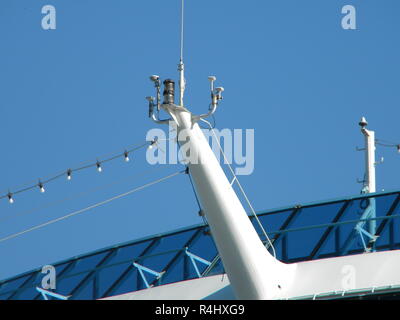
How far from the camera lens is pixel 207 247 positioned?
2845cm

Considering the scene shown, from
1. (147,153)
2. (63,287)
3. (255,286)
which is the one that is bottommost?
(63,287)

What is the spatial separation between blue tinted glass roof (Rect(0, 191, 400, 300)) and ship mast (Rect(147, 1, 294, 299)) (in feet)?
7.20

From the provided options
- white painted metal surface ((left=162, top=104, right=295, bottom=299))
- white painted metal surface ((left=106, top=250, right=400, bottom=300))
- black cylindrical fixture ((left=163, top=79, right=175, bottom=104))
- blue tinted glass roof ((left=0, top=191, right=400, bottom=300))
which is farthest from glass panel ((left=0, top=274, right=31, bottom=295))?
black cylindrical fixture ((left=163, top=79, right=175, bottom=104))

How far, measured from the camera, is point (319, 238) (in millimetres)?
26047

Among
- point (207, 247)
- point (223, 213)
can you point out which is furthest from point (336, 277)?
point (207, 247)

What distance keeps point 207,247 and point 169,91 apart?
693cm

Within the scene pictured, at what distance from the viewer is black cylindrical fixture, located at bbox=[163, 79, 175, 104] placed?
22203 mm

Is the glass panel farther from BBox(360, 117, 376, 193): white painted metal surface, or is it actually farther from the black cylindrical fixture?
the black cylindrical fixture

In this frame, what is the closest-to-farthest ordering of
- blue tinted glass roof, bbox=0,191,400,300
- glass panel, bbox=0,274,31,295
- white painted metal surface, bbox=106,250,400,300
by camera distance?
white painted metal surface, bbox=106,250,400,300
blue tinted glass roof, bbox=0,191,400,300
glass panel, bbox=0,274,31,295

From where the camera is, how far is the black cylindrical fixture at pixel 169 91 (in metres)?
22.2
